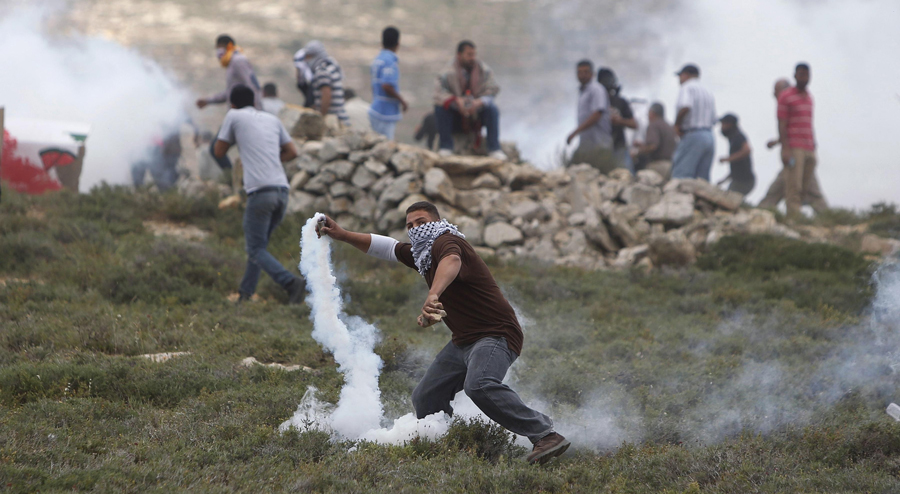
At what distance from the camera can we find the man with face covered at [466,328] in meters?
4.23

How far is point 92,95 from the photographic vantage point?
59.4 ft

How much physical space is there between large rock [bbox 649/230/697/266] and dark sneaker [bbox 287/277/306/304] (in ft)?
16.1

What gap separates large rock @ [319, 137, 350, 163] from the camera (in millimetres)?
11969

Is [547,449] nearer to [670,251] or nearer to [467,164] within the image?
[670,251]

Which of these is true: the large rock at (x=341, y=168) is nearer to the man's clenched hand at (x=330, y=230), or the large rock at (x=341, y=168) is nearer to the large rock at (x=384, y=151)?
the large rock at (x=384, y=151)

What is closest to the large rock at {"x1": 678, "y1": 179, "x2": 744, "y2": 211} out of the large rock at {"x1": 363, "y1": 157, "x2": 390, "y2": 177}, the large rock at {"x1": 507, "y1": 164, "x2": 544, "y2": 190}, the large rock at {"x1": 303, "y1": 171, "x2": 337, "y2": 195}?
the large rock at {"x1": 507, "y1": 164, "x2": 544, "y2": 190}

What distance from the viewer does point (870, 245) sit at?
10703 mm

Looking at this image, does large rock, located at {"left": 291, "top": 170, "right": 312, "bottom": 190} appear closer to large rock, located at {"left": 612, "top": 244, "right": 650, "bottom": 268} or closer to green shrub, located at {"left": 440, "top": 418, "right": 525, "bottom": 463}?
large rock, located at {"left": 612, "top": 244, "right": 650, "bottom": 268}

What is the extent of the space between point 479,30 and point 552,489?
325 feet

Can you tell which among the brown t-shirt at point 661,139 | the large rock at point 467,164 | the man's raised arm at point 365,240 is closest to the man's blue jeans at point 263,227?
the man's raised arm at point 365,240

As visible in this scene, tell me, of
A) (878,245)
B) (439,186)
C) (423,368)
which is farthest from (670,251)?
(423,368)

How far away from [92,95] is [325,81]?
8.62 meters

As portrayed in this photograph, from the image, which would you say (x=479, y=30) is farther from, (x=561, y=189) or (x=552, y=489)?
(x=552, y=489)

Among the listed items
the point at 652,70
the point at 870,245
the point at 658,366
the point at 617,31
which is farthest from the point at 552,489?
the point at 617,31
